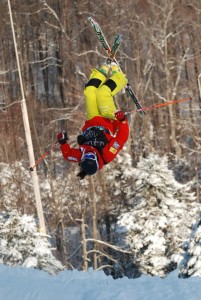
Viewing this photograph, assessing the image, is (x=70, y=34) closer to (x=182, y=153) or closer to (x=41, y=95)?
(x=41, y=95)

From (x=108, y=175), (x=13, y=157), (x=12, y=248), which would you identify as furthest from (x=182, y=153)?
(x=12, y=248)

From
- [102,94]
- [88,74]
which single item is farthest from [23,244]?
[88,74]

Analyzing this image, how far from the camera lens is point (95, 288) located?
5504mm

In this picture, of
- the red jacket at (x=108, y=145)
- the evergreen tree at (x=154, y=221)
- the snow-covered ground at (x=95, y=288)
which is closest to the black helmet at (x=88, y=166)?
the red jacket at (x=108, y=145)

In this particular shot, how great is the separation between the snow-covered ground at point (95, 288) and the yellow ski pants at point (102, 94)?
245cm

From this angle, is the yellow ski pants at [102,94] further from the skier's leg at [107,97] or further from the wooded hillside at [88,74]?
the wooded hillside at [88,74]

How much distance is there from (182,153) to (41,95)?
10141 millimetres

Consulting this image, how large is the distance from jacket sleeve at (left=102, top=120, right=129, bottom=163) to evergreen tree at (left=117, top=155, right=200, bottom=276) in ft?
29.6

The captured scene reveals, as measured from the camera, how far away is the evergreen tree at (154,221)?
16438mm

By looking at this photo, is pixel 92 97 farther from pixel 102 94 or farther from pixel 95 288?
pixel 95 288

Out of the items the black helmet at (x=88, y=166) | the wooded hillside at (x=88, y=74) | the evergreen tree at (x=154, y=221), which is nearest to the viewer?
the black helmet at (x=88, y=166)

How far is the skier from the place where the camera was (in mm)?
7227

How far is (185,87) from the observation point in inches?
1191

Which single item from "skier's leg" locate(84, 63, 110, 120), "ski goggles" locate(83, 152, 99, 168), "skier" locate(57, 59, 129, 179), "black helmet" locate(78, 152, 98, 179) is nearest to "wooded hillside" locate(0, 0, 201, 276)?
"skier's leg" locate(84, 63, 110, 120)
